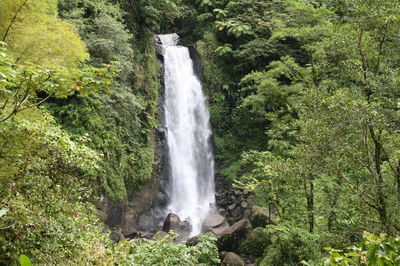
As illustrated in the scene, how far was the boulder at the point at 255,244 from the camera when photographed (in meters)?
9.94

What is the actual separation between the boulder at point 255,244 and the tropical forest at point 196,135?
0.11 feet

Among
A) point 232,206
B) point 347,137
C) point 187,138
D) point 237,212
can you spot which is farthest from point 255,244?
point 187,138

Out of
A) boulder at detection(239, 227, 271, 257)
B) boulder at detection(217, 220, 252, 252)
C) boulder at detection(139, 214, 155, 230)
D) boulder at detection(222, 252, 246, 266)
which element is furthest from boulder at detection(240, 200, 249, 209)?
boulder at detection(222, 252, 246, 266)

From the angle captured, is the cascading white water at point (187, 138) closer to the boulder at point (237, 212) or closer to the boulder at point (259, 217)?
the boulder at point (237, 212)

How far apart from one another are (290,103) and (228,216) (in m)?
6.23

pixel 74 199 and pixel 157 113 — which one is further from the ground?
pixel 74 199

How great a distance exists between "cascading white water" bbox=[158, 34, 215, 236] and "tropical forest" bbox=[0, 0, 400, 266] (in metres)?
0.08

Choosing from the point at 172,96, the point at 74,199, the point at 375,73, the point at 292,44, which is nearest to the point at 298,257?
the point at 375,73

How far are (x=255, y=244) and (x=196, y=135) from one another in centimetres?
827

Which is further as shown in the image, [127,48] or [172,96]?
[172,96]

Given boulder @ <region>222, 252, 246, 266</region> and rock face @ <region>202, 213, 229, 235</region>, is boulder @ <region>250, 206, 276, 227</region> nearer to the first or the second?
rock face @ <region>202, 213, 229, 235</region>

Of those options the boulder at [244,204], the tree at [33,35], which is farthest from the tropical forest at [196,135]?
the boulder at [244,204]

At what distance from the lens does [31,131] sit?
13.5 ft

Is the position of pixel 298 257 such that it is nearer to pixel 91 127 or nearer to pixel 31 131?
pixel 31 131
